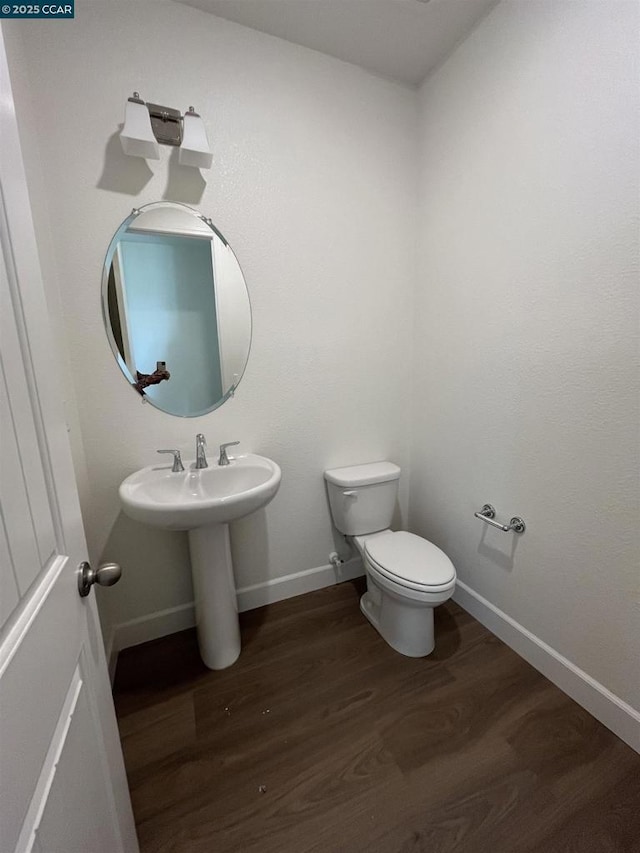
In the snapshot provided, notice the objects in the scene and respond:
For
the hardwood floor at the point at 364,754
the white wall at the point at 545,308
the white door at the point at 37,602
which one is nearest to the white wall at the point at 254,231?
the white wall at the point at 545,308

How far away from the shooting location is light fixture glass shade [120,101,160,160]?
1.17 meters

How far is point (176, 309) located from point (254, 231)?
1.53 ft

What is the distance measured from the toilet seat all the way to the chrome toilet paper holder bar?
23cm

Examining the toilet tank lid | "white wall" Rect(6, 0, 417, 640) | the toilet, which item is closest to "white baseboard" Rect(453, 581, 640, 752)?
the toilet

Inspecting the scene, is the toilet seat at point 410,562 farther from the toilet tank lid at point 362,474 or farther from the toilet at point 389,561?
the toilet tank lid at point 362,474

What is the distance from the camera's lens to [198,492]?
1.40m

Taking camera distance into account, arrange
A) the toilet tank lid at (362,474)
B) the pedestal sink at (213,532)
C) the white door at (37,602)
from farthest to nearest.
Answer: the toilet tank lid at (362,474) < the pedestal sink at (213,532) < the white door at (37,602)

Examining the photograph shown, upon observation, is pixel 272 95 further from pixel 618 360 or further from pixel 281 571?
pixel 281 571

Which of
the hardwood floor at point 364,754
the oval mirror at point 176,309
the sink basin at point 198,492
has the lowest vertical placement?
the hardwood floor at point 364,754

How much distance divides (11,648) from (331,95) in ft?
6.78

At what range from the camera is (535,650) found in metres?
1.41

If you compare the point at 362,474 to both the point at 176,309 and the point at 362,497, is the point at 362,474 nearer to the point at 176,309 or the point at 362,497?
the point at 362,497

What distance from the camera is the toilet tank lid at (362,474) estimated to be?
5.62ft

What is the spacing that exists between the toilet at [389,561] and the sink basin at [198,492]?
470mm
